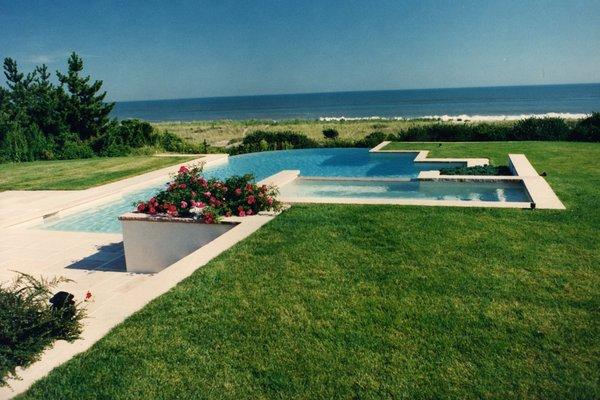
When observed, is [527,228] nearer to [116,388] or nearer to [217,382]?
[217,382]

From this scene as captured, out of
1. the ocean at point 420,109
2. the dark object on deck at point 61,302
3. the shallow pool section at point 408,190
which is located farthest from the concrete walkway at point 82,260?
the ocean at point 420,109

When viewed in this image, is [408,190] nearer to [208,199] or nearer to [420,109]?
[208,199]

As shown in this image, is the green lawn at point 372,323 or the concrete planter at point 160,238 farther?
the concrete planter at point 160,238

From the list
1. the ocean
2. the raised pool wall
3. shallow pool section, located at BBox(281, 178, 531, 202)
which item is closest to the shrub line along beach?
the raised pool wall

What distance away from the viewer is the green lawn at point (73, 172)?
13.2m

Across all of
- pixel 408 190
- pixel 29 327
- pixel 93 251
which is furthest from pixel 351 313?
pixel 408 190

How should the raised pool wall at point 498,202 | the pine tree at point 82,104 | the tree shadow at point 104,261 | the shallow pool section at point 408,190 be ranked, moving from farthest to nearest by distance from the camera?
the pine tree at point 82,104 → the shallow pool section at point 408,190 → the raised pool wall at point 498,202 → the tree shadow at point 104,261

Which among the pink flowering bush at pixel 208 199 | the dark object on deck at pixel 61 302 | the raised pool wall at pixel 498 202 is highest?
the pink flowering bush at pixel 208 199

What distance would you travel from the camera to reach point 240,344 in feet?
11.8

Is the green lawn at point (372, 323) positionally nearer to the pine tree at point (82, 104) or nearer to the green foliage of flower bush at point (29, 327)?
the green foliage of flower bush at point (29, 327)

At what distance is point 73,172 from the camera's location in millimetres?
15312

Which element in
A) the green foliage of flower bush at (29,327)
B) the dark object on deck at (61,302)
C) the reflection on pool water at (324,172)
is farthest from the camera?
the reflection on pool water at (324,172)

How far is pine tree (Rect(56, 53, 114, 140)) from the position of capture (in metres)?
21.9

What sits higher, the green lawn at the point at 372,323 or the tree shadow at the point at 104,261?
the green lawn at the point at 372,323
